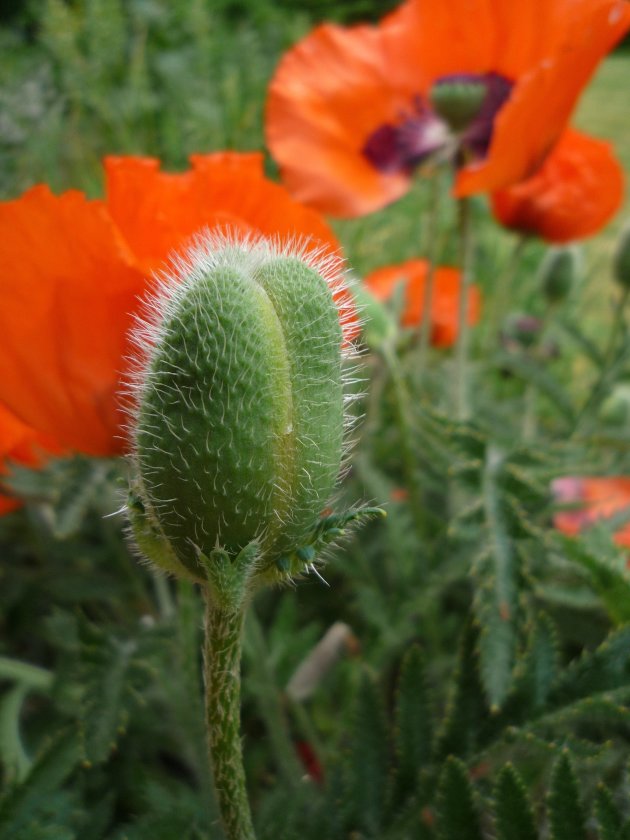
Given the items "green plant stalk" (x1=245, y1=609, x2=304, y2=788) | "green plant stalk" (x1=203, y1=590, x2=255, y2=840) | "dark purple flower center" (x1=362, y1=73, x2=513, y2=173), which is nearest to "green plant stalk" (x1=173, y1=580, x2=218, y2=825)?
"green plant stalk" (x1=245, y1=609, x2=304, y2=788)

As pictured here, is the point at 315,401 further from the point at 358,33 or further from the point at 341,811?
the point at 358,33

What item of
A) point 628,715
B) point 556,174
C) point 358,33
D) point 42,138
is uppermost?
point 42,138

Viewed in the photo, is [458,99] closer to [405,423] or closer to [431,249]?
[431,249]

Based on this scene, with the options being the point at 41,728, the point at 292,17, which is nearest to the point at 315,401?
the point at 41,728

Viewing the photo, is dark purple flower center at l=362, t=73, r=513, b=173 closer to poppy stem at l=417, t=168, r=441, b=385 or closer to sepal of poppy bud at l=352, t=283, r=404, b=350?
poppy stem at l=417, t=168, r=441, b=385

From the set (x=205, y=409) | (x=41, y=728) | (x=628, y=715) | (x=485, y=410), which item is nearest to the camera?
(x=205, y=409)

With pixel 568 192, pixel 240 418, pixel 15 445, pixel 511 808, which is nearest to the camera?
pixel 240 418

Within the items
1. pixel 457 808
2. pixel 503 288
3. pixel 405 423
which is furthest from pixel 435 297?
pixel 457 808
